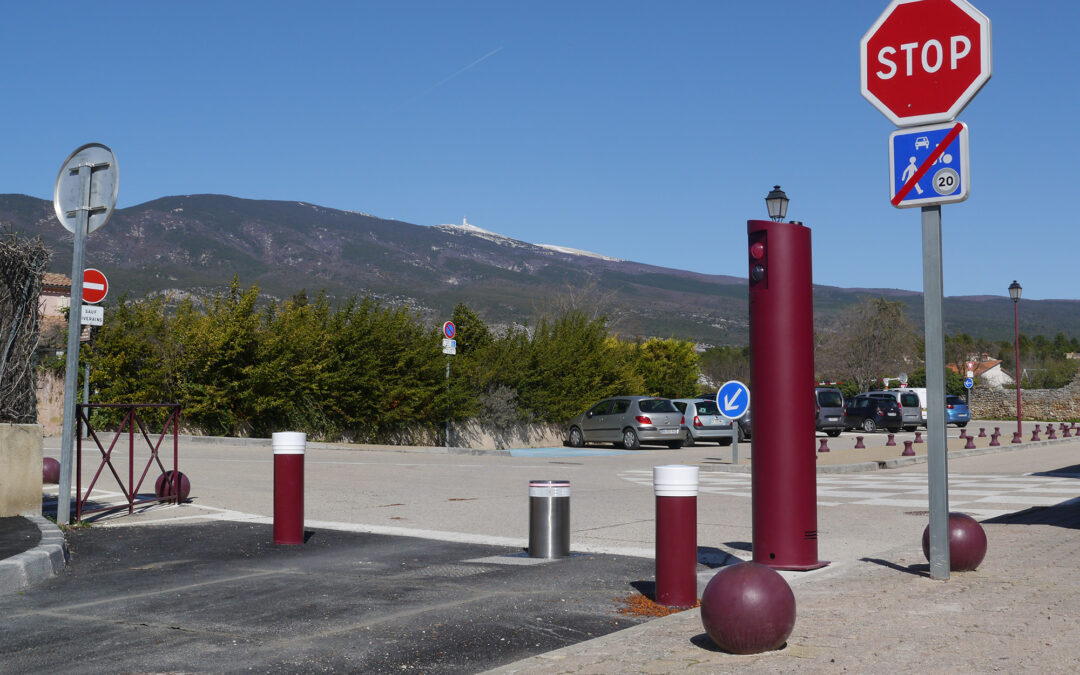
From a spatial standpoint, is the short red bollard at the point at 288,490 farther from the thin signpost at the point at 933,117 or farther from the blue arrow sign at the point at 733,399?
the blue arrow sign at the point at 733,399

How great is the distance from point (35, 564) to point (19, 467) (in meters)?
2.83

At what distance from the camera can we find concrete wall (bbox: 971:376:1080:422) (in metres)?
64.0

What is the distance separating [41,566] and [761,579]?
505cm

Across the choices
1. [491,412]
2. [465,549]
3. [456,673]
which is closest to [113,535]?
[465,549]

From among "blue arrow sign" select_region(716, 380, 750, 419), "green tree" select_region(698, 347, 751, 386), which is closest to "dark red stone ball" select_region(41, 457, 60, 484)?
"blue arrow sign" select_region(716, 380, 750, 419)

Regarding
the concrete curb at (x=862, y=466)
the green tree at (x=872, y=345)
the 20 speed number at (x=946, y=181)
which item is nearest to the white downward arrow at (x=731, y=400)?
the concrete curb at (x=862, y=466)

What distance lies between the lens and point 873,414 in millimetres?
40844

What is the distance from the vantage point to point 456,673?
4758 mm

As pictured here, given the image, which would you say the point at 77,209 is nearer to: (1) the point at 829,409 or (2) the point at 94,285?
(2) the point at 94,285

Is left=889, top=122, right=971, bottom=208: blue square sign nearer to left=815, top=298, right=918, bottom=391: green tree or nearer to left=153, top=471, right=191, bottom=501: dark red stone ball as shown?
left=153, top=471, right=191, bottom=501: dark red stone ball

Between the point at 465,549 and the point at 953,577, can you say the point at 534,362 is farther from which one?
the point at 953,577

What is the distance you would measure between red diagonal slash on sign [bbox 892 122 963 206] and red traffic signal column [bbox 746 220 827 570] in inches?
34.9

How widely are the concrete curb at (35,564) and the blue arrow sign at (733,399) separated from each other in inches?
498

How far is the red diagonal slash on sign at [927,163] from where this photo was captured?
263 inches
